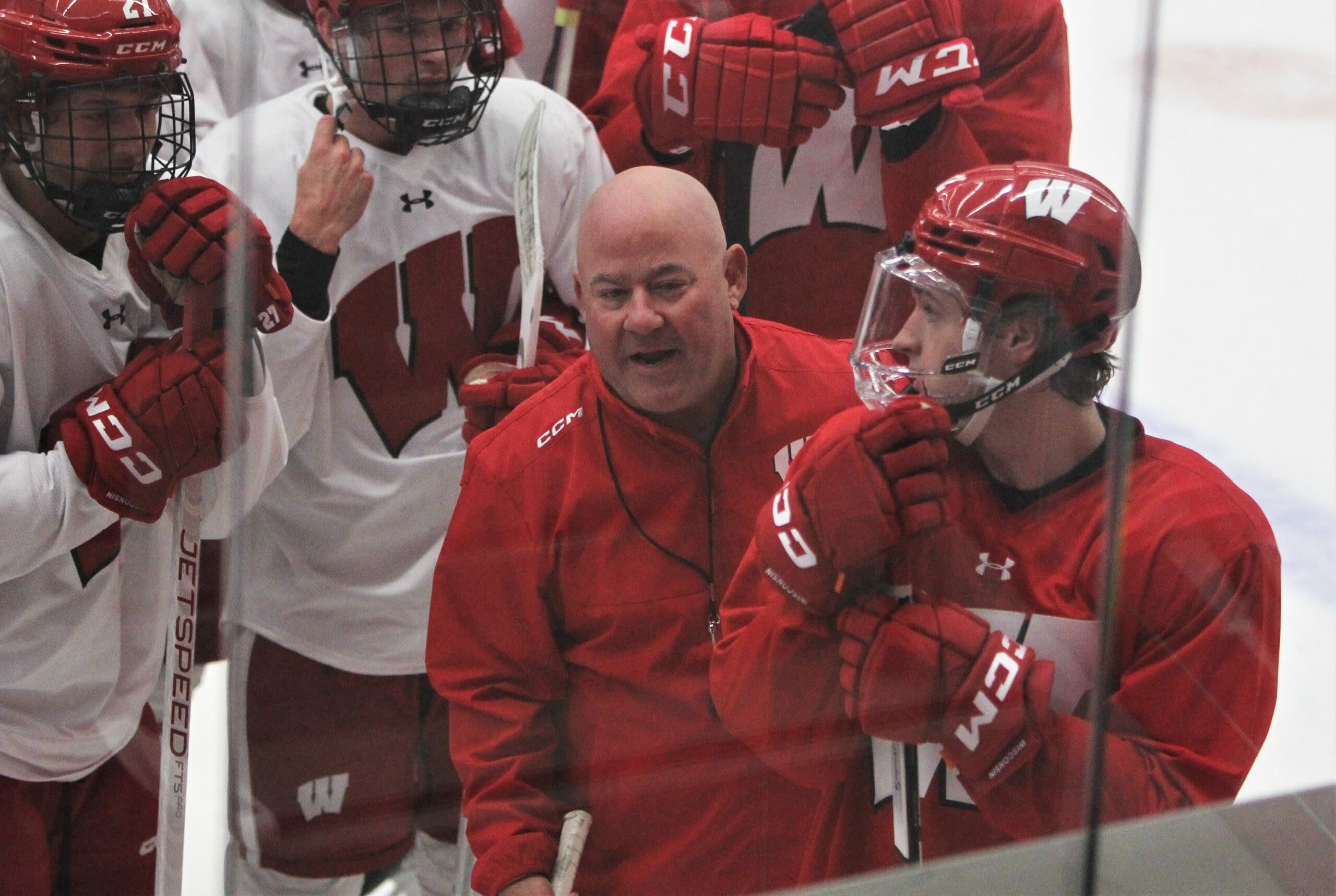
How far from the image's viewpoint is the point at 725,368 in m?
1.55

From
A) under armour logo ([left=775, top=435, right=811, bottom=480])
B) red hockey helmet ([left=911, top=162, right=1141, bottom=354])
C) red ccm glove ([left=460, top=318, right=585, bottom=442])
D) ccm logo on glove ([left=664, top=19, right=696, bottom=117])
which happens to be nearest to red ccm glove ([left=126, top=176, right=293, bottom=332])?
red ccm glove ([left=460, top=318, right=585, bottom=442])

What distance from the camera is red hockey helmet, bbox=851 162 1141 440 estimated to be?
4.49 feet

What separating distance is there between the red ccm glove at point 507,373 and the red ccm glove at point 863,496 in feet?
1.15

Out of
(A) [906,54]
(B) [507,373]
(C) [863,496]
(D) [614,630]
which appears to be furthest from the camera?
(B) [507,373]

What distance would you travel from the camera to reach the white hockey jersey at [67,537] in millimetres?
1672

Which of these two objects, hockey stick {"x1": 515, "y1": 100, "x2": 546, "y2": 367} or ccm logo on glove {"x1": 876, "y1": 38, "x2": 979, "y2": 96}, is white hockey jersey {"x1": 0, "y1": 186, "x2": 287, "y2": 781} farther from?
ccm logo on glove {"x1": 876, "y1": 38, "x2": 979, "y2": 96}

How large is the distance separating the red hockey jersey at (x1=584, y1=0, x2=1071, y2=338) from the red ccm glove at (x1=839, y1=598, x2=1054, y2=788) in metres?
0.30

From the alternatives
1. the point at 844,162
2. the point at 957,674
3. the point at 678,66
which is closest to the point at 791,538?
the point at 957,674

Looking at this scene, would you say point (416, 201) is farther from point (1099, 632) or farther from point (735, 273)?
point (1099, 632)

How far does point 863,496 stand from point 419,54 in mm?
729

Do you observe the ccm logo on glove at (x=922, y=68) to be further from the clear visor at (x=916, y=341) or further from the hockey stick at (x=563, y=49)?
the hockey stick at (x=563, y=49)

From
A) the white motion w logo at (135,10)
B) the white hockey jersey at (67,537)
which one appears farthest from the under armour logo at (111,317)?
the white motion w logo at (135,10)

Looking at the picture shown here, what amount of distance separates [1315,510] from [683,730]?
2.18 ft

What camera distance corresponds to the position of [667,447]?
5.14ft
